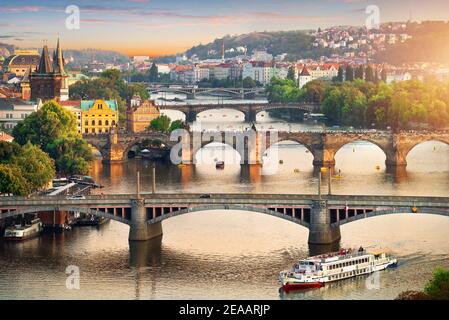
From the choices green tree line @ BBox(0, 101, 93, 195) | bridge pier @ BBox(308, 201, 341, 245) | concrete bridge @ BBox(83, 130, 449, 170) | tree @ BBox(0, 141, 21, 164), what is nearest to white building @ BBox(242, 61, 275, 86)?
concrete bridge @ BBox(83, 130, 449, 170)

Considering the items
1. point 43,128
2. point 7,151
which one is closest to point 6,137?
point 43,128

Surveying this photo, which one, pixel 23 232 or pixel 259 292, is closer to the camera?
pixel 259 292

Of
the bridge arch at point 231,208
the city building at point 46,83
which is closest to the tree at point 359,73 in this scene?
the city building at point 46,83

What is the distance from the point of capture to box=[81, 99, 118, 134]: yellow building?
67.1 meters

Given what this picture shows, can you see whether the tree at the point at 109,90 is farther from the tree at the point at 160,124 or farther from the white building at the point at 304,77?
the white building at the point at 304,77

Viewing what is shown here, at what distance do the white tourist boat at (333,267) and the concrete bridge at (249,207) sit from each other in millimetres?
1912

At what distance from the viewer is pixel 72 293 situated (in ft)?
104

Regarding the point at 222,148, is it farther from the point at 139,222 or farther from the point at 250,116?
the point at 139,222

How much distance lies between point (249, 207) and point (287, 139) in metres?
22.2

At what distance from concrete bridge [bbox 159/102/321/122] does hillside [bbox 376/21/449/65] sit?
6387cm
